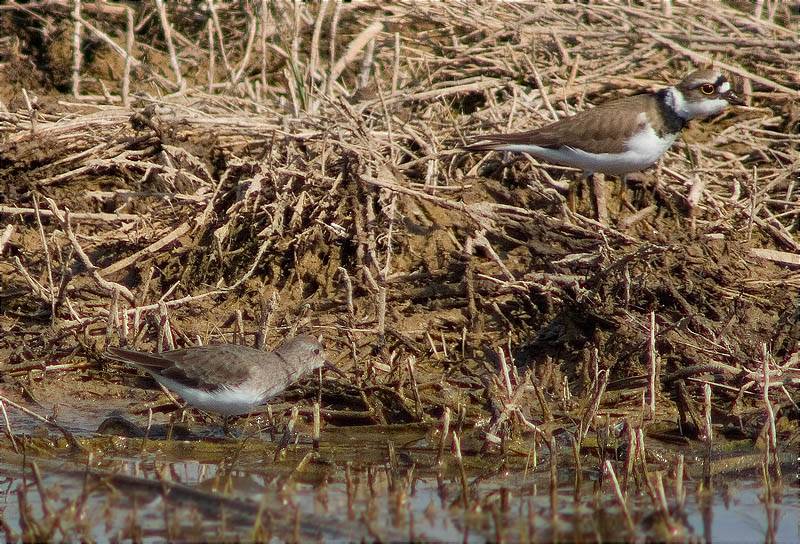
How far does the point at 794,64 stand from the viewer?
9.41 meters

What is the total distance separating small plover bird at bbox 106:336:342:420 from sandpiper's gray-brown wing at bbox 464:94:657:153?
2327mm

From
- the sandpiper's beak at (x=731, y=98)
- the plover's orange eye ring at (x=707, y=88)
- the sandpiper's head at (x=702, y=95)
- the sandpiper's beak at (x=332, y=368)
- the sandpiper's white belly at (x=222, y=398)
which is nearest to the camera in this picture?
the sandpiper's white belly at (x=222, y=398)

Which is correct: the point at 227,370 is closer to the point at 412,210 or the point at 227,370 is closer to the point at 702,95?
the point at 412,210

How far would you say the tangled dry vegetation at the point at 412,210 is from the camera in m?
6.80

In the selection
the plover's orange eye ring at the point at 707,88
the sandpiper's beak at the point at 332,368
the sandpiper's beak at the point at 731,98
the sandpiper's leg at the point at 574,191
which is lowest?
the sandpiper's beak at the point at 332,368

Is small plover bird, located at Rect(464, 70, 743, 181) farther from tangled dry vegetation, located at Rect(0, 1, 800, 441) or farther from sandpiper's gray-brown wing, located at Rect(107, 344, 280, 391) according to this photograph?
sandpiper's gray-brown wing, located at Rect(107, 344, 280, 391)

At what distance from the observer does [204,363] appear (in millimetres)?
6258

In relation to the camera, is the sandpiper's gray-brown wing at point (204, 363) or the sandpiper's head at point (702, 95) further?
the sandpiper's head at point (702, 95)

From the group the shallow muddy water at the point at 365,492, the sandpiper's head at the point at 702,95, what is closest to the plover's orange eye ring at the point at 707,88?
the sandpiper's head at the point at 702,95

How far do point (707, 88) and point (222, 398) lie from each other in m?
4.23

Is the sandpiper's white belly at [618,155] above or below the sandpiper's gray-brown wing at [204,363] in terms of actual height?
above

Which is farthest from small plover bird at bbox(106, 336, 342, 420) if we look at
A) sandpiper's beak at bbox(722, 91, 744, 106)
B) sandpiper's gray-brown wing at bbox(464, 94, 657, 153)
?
sandpiper's beak at bbox(722, 91, 744, 106)

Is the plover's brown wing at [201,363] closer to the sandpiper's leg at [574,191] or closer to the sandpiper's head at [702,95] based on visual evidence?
the sandpiper's leg at [574,191]

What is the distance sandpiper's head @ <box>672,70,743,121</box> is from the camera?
8.11 meters
